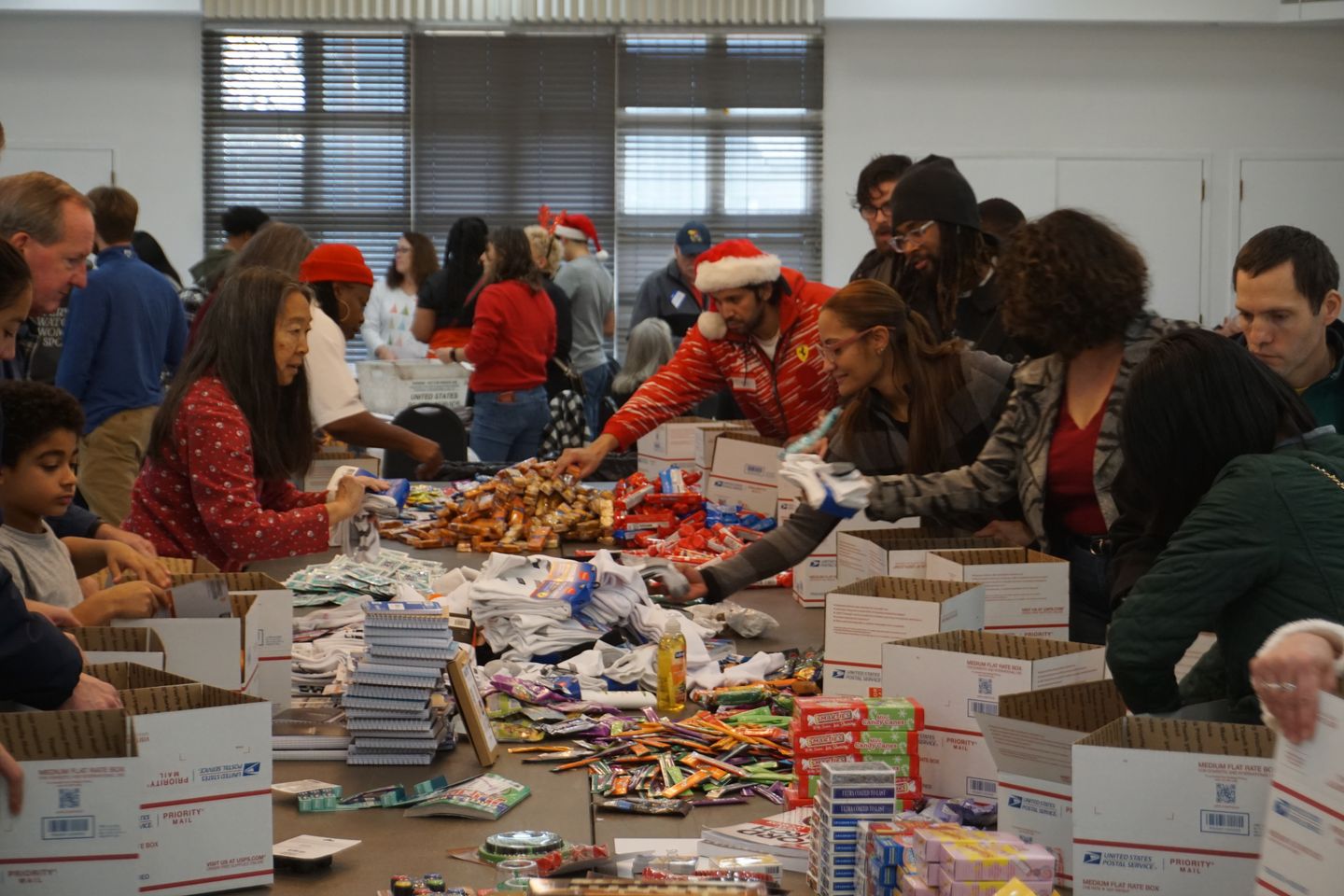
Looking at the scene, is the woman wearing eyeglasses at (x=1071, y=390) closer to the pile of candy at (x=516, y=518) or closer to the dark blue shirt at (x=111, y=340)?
the pile of candy at (x=516, y=518)

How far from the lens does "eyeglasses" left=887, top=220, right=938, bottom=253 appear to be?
4.14 m

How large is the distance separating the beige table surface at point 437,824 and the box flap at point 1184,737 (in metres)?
0.49

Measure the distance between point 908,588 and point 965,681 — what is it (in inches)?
17.2

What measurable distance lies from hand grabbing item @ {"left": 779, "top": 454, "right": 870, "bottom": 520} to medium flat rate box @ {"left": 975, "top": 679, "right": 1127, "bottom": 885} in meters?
1.02

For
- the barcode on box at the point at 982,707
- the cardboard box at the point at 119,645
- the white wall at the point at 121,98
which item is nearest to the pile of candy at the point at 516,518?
the cardboard box at the point at 119,645

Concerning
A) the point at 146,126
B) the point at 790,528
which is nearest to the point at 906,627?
the point at 790,528

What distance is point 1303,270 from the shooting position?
10.1 feet

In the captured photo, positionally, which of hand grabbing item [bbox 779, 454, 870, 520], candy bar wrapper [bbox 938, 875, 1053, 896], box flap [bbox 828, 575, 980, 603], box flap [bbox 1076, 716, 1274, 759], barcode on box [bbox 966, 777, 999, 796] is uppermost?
hand grabbing item [bbox 779, 454, 870, 520]

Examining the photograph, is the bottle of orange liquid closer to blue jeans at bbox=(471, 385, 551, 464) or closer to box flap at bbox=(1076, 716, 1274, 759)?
box flap at bbox=(1076, 716, 1274, 759)

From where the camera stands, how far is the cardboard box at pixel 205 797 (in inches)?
74.6

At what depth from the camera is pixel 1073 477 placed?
3.01 meters

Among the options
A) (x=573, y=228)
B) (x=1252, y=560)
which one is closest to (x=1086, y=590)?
(x=1252, y=560)

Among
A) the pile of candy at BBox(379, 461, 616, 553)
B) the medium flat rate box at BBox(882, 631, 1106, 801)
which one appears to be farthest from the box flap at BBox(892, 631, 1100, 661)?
the pile of candy at BBox(379, 461, 616, 553)

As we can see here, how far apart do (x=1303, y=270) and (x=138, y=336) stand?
4.14 m
